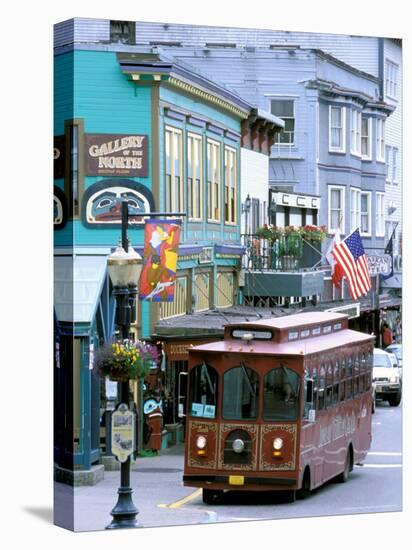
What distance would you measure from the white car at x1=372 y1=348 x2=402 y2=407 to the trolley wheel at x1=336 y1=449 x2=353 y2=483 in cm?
141

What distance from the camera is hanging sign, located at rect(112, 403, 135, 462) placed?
898 inches

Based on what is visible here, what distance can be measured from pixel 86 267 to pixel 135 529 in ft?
11.7

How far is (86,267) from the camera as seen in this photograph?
76.3 feet

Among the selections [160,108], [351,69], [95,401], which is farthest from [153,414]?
[351,69]

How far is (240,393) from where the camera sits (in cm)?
2409

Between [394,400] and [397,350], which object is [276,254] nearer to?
[397,350]

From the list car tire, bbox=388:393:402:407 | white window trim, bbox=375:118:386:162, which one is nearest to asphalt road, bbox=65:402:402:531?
car tire, bbox=388:393:402:407

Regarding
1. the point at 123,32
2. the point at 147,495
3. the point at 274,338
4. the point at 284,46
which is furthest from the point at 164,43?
the point at 147,495

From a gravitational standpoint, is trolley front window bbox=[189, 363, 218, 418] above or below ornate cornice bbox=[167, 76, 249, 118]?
below

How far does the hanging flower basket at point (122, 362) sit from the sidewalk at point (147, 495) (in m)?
1.54

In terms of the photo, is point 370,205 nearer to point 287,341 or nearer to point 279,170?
point 279,170

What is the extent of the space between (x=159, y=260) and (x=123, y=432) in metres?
2.48

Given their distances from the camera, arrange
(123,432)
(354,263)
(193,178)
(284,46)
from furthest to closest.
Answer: (354,263), (284,46), (193,178), (123,432)

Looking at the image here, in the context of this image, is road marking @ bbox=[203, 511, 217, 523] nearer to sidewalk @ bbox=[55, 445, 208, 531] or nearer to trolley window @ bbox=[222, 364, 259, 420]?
sidewalk @ bbox=[55, 445, 208, 531]
